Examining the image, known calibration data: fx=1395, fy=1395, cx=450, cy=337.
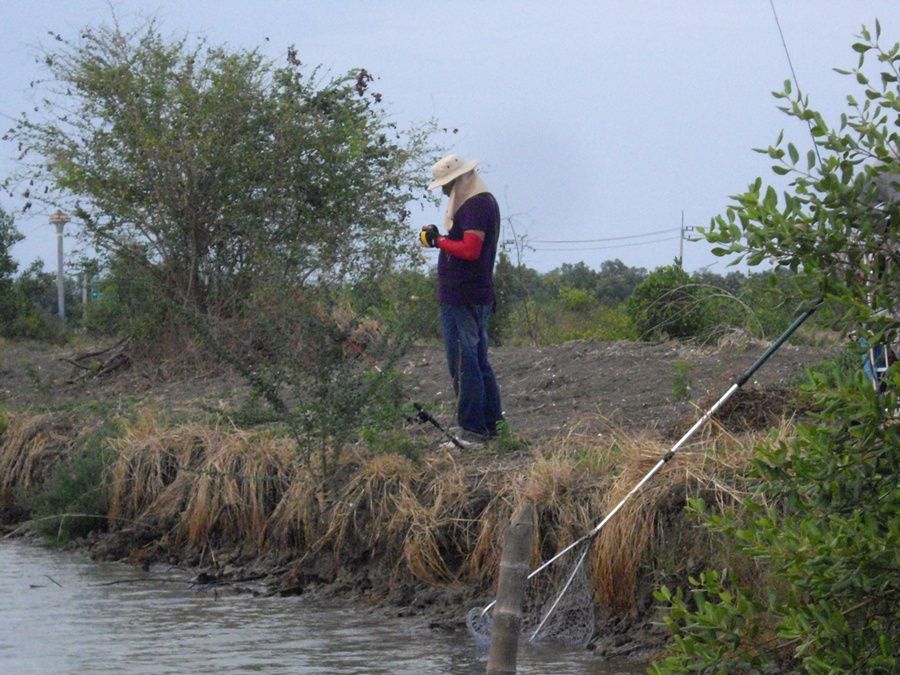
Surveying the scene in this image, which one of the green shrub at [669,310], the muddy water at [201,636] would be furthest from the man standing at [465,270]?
the green shrub at [669,310]

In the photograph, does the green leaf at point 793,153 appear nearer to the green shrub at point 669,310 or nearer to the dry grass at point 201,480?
the dry grass at point 201,480

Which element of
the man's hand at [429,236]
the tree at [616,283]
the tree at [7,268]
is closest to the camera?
the man's hand at [429,236]

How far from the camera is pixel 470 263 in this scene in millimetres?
8102

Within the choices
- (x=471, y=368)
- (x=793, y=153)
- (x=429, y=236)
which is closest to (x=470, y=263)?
(x=429, y=236)

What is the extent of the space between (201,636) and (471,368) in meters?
2.18

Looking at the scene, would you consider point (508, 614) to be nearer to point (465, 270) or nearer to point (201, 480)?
point (465, 270)

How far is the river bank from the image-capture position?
6543 millimetres

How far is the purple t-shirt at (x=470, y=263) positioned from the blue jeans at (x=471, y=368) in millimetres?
72

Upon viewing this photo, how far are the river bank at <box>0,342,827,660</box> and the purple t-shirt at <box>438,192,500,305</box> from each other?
2.95 feet

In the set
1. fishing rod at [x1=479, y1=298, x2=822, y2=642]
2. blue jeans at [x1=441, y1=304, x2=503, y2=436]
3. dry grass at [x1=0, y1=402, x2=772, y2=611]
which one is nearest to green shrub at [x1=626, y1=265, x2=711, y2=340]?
blue jeans at [x1=441, y1=304, x2=503, y2=436]

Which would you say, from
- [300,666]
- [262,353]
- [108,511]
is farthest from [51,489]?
[300,666]

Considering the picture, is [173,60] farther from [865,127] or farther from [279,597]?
[865,127]

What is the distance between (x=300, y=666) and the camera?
6512 mm

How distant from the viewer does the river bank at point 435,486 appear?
258 inches
